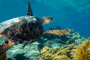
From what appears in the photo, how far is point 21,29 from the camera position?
3.71 m

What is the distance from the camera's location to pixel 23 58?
5637 millimetres

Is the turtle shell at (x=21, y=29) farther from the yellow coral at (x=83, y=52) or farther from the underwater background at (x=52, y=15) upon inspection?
the yellow coral at (x=83, y=52)

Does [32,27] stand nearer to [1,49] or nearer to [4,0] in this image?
[1,49]

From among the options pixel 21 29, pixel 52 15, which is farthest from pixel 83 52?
pixel 52 15

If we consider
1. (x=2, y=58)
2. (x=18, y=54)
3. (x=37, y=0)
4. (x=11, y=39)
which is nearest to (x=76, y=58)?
(x=11, y=39)

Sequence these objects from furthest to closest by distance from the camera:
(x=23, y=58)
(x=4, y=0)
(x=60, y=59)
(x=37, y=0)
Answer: (x=4, y=0) → (x=37, y=0) → (x=23, y=58) → (x=60, y=59)

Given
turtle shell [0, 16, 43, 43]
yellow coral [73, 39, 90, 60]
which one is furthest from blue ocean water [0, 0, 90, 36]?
yellow coral [73, 39, 90, 60]

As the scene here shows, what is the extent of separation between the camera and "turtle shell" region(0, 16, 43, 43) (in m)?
3.47

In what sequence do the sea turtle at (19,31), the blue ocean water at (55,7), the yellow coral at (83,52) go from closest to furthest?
the yellow coral at (83,52) < the sea turtle at (19,31) < the blue ocean water at (55,7)

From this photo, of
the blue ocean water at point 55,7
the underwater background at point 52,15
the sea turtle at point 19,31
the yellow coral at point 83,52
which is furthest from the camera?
the blue ocean water at point 55,7

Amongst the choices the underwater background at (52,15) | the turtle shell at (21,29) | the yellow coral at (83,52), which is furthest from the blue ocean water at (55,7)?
the yellow coral at (83,52)

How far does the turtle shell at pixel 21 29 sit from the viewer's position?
11.4ft

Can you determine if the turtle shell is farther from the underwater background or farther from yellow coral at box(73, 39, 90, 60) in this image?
yellow coral at box(73, 39, 90, 60)

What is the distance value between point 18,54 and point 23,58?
1.60 ft
